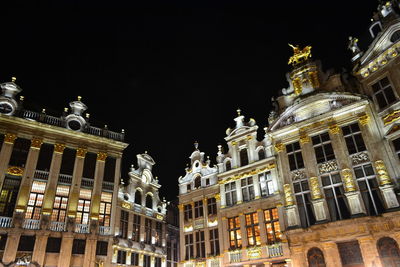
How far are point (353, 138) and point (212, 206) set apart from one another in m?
13.7

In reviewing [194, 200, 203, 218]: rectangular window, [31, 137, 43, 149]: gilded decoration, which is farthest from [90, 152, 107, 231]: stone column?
[194, 200, 203, 218]: rectangular window

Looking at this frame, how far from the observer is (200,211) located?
29.5 m

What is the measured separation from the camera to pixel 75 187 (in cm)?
2653

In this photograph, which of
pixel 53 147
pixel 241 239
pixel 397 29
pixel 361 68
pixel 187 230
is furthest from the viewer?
pixel 187 230

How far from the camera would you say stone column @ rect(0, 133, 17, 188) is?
24.5m

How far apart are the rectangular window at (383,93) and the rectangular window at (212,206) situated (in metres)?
16.1

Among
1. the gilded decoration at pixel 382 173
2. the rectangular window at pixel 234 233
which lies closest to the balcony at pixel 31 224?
the rectangular window at pixel 234 233

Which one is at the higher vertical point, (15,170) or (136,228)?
(15,170)

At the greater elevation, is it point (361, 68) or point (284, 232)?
point (361, 68)

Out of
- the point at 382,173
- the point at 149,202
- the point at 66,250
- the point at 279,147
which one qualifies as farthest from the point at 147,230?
the point at 382,173

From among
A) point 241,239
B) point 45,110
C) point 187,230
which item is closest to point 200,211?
point 187,230

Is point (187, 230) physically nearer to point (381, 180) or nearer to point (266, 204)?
point (266, 204)

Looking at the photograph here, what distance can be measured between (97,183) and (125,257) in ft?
25.0

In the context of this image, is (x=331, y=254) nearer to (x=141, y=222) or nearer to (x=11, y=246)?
(x=141, y=222)
